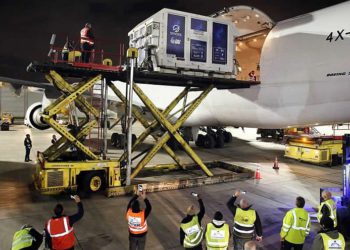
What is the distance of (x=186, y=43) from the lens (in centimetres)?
1141

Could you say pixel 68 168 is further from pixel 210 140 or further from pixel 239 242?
pixel 210 140

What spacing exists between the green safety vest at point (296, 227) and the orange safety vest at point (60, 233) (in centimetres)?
383

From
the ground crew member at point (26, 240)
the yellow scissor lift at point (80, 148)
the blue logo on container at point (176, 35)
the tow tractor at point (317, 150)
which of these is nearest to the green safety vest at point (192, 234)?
the ground crew member at point (26, 240)

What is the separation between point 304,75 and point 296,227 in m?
7.08

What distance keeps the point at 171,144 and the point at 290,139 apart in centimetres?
750

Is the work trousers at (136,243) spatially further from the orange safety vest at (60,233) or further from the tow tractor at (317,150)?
the tow tractor at (317,150)

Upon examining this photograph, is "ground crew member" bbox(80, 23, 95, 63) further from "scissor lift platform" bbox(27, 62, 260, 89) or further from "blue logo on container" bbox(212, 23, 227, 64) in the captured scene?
"blue logo on container" bbox(212, 23, 227, 64)

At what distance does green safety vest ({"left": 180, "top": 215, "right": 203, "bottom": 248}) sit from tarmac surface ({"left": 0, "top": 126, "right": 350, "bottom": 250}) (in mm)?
1460

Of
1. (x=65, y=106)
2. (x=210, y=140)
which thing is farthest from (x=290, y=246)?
(x=210, y=140)

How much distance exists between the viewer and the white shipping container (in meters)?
11.0

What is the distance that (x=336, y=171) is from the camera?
15.4 m

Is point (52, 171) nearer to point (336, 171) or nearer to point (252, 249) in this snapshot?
point (252, 249)

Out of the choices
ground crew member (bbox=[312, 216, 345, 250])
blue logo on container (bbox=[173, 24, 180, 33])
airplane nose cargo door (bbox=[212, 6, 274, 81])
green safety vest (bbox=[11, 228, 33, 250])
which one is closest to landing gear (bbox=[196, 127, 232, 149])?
airplane nose cargo door (bbox=[212, 6, 274, 81])

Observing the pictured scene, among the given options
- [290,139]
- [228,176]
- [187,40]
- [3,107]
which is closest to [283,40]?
[187,40]
